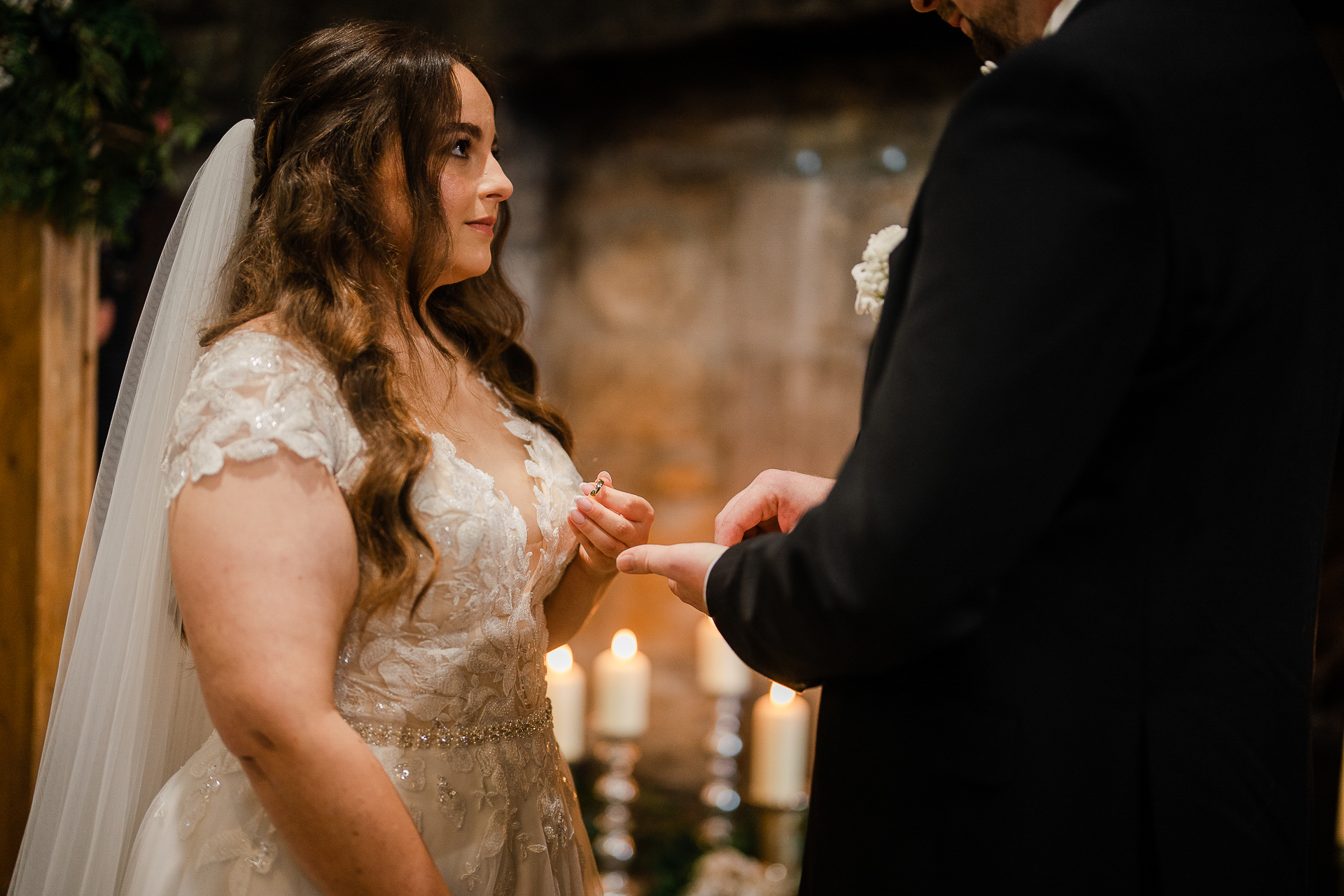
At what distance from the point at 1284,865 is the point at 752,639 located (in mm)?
548

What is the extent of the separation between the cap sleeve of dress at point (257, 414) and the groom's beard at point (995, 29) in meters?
0.90

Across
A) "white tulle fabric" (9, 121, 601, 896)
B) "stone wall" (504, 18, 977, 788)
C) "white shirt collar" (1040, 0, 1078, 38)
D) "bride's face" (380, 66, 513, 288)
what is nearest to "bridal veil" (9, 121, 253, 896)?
"white tulle fabric" (9, 121, 601, 896)

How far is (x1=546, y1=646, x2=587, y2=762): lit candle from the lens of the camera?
8.93 feet

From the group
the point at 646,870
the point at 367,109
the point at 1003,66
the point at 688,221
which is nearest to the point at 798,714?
Answer: the point at 646,870

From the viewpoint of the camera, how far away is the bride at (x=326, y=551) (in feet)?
3.73

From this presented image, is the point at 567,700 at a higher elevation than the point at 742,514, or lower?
lower

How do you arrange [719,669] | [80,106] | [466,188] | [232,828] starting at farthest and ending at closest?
[719,669]
[80,106]
[466,188]
[232,828]

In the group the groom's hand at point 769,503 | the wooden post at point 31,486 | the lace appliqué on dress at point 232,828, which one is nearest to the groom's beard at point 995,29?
the groom's hand at point 769,503

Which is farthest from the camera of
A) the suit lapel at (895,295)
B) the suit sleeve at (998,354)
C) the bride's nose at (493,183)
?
the bride's nose at (493,183)

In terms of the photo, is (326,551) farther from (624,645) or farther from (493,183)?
(624,645)

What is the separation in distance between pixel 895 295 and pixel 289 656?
795 millimetres

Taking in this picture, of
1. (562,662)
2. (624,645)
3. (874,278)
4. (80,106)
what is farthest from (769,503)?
(80,106)

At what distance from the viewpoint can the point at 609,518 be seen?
4.66 ft

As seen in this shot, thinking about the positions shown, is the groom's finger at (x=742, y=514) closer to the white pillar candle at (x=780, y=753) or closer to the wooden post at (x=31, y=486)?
the white pillar candle at (x=780, y=753)
